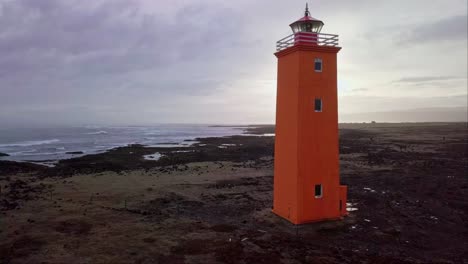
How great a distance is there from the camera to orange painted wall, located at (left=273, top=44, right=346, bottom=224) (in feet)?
43.6

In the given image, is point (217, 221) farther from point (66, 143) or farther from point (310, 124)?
point (66, 143)

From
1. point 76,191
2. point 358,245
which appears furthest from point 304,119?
point 76,191

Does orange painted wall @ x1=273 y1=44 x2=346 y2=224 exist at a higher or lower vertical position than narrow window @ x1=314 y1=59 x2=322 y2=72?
lower

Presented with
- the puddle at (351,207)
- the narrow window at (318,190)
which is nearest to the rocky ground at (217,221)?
the puddle at (351,207)

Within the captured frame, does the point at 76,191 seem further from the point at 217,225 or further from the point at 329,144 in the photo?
the point at 329,144

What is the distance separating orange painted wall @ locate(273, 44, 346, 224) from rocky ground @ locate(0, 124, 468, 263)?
2.63 feet

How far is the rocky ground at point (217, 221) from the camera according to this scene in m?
10.6

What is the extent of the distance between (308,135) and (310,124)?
1.39 feet

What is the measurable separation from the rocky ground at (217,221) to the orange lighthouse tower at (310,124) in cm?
100

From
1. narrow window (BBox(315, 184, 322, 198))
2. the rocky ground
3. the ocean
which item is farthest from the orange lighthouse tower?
the ocean

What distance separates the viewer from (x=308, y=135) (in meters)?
13.5

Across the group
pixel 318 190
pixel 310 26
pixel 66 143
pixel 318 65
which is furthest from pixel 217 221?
pixel 66 143

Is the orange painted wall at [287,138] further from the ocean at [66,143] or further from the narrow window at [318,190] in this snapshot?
the ocean at [66,143]

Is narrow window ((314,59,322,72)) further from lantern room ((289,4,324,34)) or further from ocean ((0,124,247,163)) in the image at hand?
ocean ((0,124,247,163))
